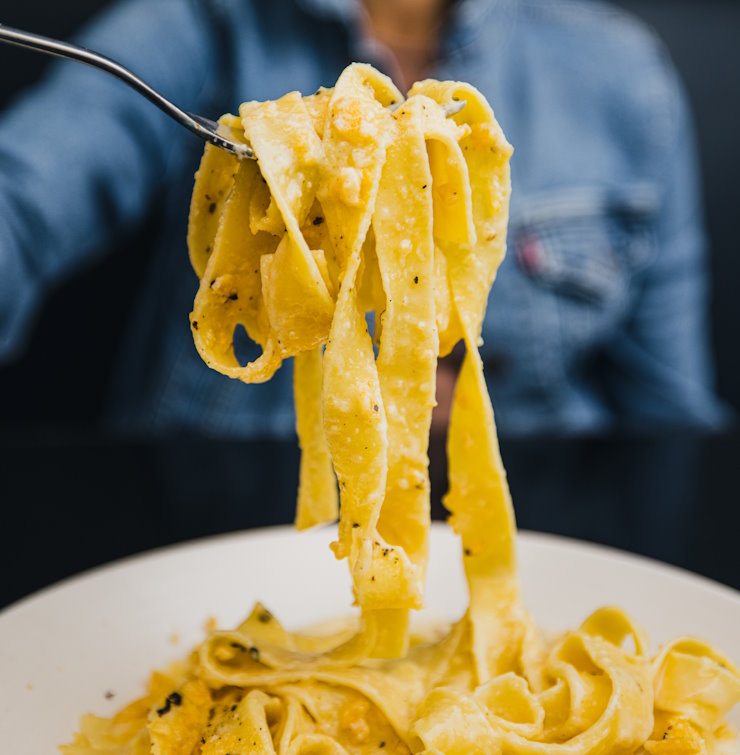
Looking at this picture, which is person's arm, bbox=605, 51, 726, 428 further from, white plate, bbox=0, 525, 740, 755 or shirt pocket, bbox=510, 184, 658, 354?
white plate, bbox=0, 525, 740, 755

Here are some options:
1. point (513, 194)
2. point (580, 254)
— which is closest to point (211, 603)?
point (513, 194)

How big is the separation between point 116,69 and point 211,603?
0.85m

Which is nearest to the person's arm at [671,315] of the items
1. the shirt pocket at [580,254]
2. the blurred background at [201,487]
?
the shirt pocket at [580,254]

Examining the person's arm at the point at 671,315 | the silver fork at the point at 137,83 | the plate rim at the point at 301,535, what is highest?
the silver fork at the point at 137,83

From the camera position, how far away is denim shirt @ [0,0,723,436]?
2.53 metres

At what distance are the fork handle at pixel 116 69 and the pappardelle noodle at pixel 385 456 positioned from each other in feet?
0.14

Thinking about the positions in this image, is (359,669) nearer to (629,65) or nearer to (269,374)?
(269,374)

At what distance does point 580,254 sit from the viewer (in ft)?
9.73

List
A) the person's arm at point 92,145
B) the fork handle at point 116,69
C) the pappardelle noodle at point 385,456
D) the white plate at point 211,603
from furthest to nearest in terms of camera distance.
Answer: the person's arm at point 92,145 < the white plate at point 211,603 < the pappardelle noodle at point 385,456 < the fork handle at point 116,69

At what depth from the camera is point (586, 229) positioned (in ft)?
9.82

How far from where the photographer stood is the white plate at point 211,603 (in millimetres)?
1154

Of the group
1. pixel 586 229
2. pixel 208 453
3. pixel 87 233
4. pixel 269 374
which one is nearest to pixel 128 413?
pixel 87 233

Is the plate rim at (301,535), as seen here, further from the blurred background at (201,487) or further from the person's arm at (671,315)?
the person's arm at (671,315)

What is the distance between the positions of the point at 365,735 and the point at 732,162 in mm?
3593
